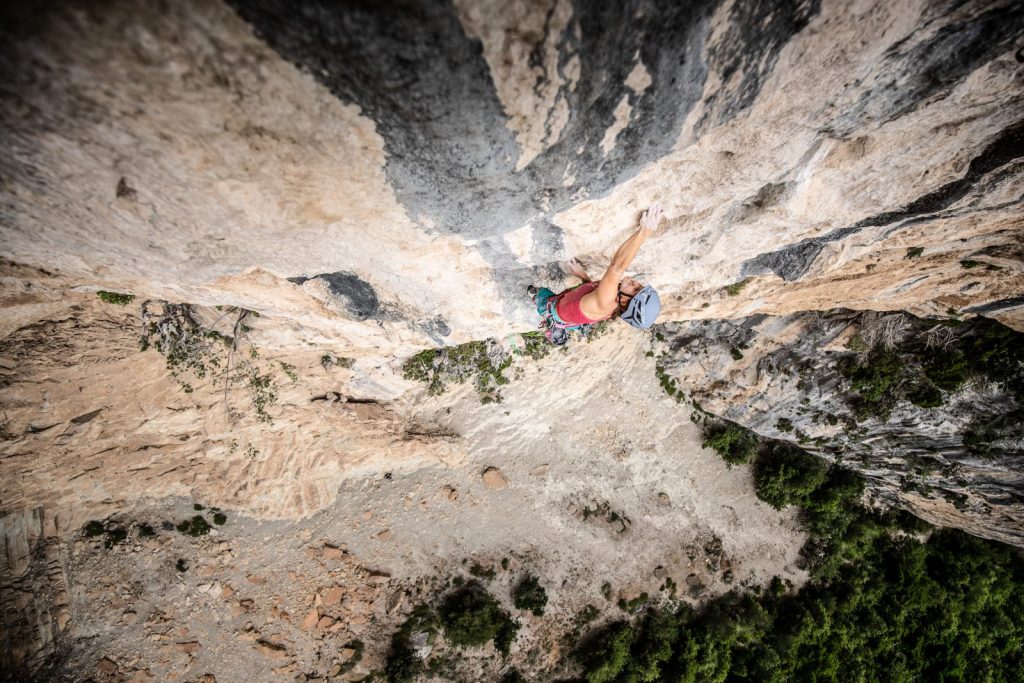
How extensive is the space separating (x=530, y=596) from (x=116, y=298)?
8.83 metres

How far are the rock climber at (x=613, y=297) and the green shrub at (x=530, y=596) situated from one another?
A: 6.48 metres

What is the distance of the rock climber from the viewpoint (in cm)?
386

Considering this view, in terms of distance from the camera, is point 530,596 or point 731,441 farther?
point 731,441

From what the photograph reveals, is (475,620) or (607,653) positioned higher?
(475,620)

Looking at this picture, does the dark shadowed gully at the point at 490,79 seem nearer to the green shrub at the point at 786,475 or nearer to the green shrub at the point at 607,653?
the green shrub at the point at 786,475

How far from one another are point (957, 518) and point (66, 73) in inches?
564

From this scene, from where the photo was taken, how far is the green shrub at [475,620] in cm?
801

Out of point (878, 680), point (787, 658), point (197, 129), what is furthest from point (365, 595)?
point (878, 680)

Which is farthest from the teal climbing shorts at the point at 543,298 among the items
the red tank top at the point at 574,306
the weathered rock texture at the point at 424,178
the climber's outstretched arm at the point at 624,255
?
the climber's outstretched arm at the point at 624,255

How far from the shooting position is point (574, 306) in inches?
179

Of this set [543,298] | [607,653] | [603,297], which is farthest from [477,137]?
[607,653]

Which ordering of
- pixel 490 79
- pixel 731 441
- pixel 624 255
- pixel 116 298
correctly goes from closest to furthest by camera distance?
pixel 490 79, pixel 624 255, pixel 116 298, pixel 731 441

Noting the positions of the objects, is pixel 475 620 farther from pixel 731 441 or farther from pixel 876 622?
pixel 876 622

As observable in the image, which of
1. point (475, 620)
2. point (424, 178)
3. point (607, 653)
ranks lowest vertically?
point (607, 653)
